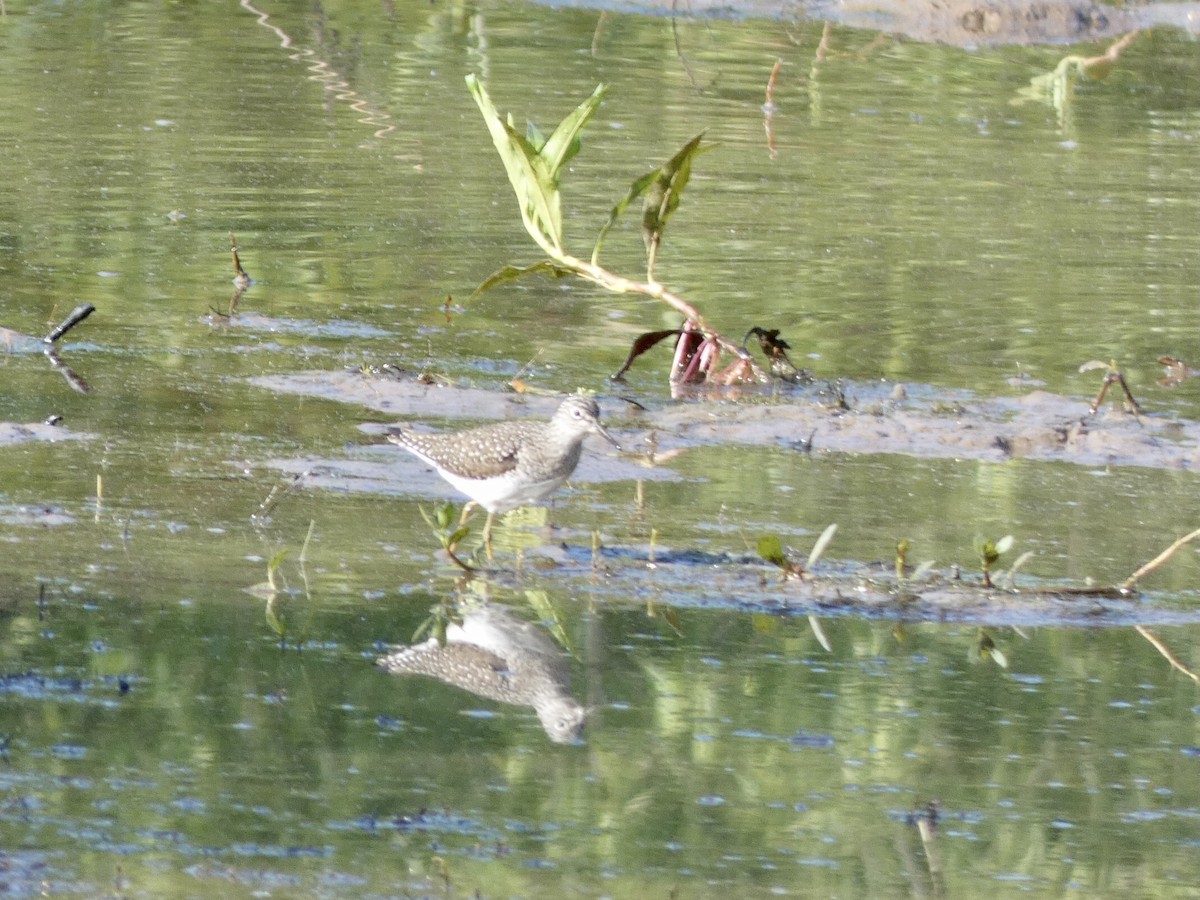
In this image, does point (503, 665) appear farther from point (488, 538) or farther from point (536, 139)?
point (536, 139)

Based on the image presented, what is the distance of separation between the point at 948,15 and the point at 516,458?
15.9 m

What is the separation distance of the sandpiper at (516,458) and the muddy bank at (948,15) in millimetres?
14837

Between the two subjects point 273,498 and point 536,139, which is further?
point 536,139

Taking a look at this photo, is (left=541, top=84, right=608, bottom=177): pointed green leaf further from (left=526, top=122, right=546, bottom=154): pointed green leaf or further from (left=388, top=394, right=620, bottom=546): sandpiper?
(left=388, top=394, right=620, bottom=546): sandpiper

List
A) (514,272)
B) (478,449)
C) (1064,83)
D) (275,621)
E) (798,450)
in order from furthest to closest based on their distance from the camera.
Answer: (1064,83), (514,272), (798,450), (478,449), (275,621)

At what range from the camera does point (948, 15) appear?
21.7 meters

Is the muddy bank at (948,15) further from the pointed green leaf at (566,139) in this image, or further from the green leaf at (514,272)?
the pointed green leaf at (566,139)

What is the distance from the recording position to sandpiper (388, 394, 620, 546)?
682 centimetres

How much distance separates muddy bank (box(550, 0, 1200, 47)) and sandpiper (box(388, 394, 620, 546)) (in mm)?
14837

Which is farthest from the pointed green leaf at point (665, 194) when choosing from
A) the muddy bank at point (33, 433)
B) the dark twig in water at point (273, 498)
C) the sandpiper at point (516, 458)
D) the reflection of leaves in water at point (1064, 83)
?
the reflection of leaves in water at point (1064, 83)

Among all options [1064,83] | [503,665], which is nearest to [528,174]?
[503,665]

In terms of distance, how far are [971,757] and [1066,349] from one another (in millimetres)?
5040

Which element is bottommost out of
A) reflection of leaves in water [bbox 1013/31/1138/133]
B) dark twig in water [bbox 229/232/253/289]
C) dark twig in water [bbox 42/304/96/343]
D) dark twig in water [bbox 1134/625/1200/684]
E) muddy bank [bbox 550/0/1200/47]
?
muddy bank [bbox 550/0/1200/47]

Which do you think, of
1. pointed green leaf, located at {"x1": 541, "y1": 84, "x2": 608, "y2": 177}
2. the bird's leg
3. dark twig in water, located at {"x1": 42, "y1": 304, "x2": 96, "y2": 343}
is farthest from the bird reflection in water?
dark twig in water, located at {"x1": 42, "y1": 304, "x2": 96, "y2": 343}
